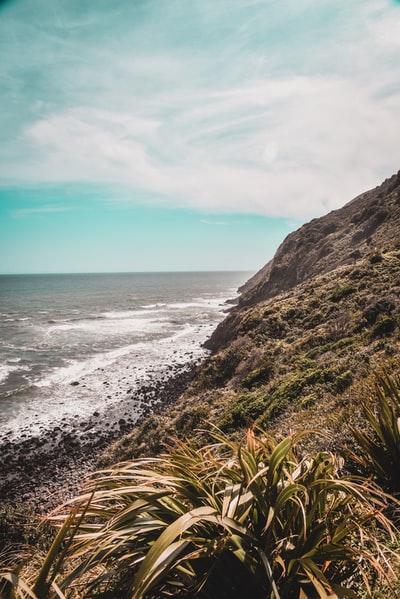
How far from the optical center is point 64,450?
62.8 feet

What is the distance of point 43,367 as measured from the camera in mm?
33938

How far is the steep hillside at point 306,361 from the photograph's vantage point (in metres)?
9.18

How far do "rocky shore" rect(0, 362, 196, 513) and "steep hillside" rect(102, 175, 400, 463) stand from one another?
8.96 feet

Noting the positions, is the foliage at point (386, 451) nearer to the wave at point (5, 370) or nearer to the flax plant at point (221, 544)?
the flax plant at point (221, 544)

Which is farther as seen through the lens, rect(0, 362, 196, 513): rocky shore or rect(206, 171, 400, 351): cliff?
rect(206, 171, 400, 351): cliff

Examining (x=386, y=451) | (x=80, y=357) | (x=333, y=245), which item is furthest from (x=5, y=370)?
(x=333, y=245)

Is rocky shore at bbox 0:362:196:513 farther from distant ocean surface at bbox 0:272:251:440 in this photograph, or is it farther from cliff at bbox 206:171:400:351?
cliff at bbox 206:171:400:351

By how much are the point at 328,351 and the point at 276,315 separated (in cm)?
990

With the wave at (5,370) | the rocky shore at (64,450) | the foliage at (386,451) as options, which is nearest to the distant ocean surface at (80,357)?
the wave at (5,370)

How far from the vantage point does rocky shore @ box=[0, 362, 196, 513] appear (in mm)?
15592

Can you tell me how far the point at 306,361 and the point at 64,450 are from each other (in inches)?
611

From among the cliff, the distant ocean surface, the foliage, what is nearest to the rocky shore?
the distant ocean surface

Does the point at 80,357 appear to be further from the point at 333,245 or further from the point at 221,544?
the point at 221,544

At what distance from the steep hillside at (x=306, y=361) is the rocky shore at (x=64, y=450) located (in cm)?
273
